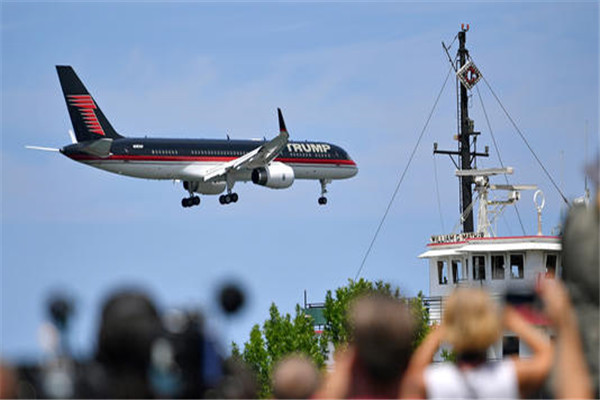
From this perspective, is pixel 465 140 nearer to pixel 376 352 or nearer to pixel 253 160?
pixel 253 160

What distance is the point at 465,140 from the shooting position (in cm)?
7150

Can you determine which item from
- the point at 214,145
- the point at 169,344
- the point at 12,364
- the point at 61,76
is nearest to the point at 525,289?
the point at 169,344

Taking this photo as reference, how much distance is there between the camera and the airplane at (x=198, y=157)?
76.2 meters

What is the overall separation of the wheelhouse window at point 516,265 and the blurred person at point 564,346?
5180cm

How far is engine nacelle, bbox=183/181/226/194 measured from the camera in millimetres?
83250

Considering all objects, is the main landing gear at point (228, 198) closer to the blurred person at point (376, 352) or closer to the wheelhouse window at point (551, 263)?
the wheelhouse window at point (551, 263)

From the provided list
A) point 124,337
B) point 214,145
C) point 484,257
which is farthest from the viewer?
point 214,145

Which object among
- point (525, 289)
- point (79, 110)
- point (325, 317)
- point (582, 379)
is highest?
point (79, 110)

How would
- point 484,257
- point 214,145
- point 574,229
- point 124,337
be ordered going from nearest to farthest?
point 124,337
point 574,229
point 484,257
point 214,145

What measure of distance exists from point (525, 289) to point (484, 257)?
53.5 meters

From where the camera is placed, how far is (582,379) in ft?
28.8

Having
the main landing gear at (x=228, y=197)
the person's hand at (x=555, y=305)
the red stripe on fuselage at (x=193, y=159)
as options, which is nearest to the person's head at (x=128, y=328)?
the person's hand at (x=555, y=305)

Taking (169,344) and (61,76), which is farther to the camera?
(61,76)

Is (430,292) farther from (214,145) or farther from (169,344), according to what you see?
(169,344)
